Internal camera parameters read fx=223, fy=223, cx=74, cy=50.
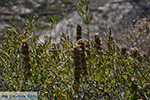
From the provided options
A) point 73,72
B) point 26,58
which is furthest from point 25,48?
point 73,72

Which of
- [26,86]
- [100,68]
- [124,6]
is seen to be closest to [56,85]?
[26,86]

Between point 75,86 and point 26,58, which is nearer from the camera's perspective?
point 75,86

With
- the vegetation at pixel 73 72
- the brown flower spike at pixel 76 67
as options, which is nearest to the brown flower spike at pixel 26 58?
the vegetation at pixel 73 72

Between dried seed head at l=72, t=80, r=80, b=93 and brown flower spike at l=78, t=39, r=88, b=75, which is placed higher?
brown flower spike at l=78, t=39, r=88, b=75

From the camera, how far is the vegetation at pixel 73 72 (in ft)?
5.07

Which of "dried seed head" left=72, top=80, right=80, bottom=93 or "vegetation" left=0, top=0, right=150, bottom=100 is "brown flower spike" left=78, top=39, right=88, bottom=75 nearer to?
"vegetation" left=0, top=0, right=150, bottom=100

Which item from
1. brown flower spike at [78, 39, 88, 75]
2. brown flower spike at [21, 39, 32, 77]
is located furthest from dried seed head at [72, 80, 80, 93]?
brown flower spike at [21, 39, 32, 77]

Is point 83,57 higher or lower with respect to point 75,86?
higher

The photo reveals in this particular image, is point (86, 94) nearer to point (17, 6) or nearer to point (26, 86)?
point (26, 86)

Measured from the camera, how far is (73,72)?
1.58 metres

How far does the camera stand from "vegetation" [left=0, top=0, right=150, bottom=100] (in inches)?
60.8

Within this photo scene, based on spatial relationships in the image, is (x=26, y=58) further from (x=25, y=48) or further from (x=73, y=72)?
(x=73, y=72)

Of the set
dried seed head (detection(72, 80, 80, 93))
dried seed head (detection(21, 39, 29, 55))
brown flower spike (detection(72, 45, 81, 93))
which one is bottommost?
dried seed head (detection(72, 80, 80, 93))

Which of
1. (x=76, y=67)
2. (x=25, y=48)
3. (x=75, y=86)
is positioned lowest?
(x=75, y=86)
